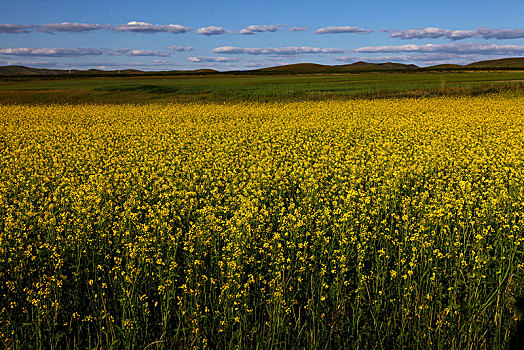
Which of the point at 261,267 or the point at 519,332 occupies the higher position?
the point at 261,267

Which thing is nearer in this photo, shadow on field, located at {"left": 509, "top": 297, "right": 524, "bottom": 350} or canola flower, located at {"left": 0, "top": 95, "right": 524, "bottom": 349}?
shadow on field, located at {"left": 509, "top": 297, "right": 524, "bottom": 350}

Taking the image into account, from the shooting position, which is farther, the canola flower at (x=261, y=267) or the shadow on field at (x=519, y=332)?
the canola flower at (x=261, y=267)

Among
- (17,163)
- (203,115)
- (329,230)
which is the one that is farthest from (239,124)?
(329,230)

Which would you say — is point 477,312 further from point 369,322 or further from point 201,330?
point 201,330

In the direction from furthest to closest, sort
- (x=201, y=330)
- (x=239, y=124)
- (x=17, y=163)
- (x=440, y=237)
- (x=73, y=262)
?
(x=239, y=124) → (x=17, y=163) → (x=440, y=237) → (x=73, y=262) → (x=201, y=330)

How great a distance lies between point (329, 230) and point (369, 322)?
2.11 m

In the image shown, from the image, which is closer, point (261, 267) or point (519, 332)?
point (519, 332)

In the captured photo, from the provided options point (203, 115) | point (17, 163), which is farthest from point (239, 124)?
point (17, 163)

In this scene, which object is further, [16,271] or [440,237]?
[440,237]

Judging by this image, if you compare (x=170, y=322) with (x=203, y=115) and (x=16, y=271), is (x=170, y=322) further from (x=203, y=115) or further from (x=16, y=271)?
(x=203, y=115)

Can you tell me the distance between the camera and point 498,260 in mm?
5520

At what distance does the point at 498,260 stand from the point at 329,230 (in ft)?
7.46

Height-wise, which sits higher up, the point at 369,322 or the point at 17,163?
the point at 17,163

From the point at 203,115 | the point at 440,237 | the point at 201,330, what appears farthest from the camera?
the point at 203,115
